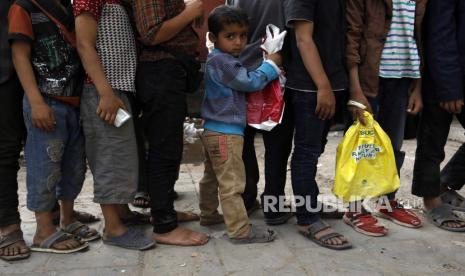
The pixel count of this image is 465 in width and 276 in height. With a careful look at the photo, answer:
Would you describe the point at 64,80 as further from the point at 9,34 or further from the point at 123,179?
the point at 123,179

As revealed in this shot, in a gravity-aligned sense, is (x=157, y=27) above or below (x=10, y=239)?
above

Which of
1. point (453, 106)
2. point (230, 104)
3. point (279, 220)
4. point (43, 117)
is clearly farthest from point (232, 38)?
point (453, 106)

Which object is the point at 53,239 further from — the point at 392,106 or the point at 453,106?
the point at 453,106

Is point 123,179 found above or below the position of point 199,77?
below

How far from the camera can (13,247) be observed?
276 cm

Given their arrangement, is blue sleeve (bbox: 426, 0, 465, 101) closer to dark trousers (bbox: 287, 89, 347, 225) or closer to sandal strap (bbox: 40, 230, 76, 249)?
dark trousers (bbox: 287, 89, 347, 225)

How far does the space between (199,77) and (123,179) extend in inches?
29.5

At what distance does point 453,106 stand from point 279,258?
4.97 feet

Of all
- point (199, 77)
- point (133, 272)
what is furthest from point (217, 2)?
point (133, 272)

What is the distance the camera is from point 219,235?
3.08 m

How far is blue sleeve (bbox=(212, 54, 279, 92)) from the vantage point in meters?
2.79

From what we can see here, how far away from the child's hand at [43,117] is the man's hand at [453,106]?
7.88ft

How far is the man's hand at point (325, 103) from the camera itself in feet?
9.34

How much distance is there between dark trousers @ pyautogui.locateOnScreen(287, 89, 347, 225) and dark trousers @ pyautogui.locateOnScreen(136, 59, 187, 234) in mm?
696
